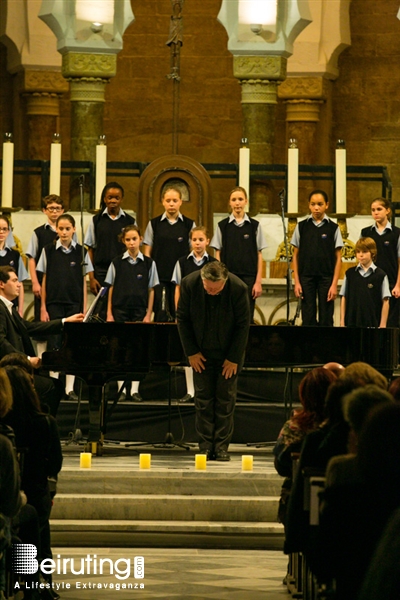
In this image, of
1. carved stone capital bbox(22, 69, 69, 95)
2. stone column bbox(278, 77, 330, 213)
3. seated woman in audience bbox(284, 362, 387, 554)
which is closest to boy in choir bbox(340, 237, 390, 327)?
seated woman in audience bbox(284, 362, 387, 554)

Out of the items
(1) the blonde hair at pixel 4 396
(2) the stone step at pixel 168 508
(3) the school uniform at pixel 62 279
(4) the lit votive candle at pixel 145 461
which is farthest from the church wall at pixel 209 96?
(1) the blonde hair at pixel 4 396

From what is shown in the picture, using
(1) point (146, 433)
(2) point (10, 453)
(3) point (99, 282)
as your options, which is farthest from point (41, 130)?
(2) point (10, 453)

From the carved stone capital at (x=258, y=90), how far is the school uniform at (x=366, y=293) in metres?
4.27

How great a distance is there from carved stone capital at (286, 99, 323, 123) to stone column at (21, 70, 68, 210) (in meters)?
2.87

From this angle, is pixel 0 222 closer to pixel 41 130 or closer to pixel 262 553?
pixel 262 553

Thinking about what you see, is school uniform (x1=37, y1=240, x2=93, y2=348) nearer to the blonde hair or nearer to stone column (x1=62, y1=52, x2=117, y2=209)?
stone column (x1=62, y1=52, x2=117, y2=209)

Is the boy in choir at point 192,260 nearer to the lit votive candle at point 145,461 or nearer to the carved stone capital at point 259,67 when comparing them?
the lit votive candle at point 145,461

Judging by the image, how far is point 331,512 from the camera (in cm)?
434

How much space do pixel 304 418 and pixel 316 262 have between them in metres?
5.61

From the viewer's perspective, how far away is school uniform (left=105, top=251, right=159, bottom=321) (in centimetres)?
1077

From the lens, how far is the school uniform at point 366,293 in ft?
35.6

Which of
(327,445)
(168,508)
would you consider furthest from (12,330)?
(327,445)

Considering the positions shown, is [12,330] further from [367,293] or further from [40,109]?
[40,109]

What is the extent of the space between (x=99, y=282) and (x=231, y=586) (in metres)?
5.43
